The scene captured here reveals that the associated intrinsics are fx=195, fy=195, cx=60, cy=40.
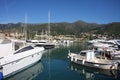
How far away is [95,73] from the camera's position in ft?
80.7

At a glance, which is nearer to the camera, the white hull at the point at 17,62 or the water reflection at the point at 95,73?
the white hull at the point at 17,62

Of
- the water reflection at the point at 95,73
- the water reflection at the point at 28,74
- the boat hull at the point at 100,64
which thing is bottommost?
the water reflection at the point at 28,74

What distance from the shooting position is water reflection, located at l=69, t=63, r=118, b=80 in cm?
2264

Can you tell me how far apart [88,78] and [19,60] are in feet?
28.7

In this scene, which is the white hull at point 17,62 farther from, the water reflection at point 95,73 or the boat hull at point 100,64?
the boat hull at point 100,64

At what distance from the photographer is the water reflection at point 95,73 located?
2264 centimetres

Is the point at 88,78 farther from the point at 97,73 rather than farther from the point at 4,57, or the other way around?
the point at 4,57

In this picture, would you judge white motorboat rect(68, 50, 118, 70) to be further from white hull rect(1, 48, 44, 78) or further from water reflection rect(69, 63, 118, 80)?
white hull rect(1, 48, 44, 78)

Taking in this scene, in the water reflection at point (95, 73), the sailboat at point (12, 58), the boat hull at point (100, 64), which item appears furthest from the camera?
the boat hull at point (100, 64)

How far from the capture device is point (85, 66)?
2834 centimetres

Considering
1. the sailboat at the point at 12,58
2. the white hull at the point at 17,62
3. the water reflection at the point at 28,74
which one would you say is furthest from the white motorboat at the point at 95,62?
the sailboat at the point at 12,58

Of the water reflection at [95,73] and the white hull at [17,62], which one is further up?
the white hull at [17,62]

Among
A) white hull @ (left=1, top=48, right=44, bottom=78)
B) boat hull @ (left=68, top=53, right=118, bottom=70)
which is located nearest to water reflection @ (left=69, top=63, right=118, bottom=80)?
boat hull @ (left=68, top=53, right=118, bottom=70)

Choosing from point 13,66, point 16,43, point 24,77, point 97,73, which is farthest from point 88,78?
point 16,43
